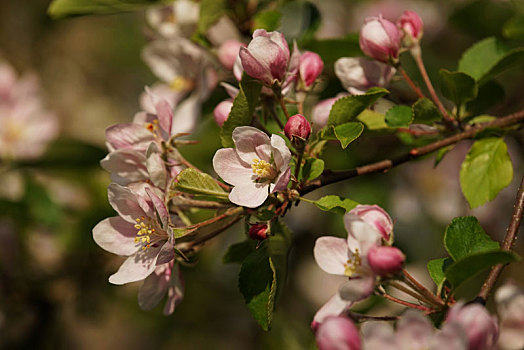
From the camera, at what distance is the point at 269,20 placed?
Result: 130cm

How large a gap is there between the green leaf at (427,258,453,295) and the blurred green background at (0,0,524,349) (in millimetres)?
385

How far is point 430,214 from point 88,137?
7.77 ft

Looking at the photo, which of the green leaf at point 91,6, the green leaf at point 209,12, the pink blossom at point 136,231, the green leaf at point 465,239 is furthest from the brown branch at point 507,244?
the green leaf at point 91,6

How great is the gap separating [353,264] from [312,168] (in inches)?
7.0

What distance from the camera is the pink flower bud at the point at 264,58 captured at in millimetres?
896

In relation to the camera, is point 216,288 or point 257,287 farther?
point 216,288

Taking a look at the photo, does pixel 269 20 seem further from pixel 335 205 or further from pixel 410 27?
pixel 335 205

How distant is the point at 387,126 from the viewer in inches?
40.3

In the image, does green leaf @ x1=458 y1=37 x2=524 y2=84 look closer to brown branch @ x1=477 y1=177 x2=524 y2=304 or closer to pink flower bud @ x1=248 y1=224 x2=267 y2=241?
brown branch @ x1=477 y1=177 x2=524 y2=304

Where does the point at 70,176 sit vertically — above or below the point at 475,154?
below

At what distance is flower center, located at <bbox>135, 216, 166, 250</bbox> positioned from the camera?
0.92 metres

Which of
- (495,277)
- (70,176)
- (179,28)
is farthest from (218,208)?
(70,176)

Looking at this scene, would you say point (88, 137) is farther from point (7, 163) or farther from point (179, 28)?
point (179, 28)

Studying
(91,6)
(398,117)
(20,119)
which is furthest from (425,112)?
(20,119)
